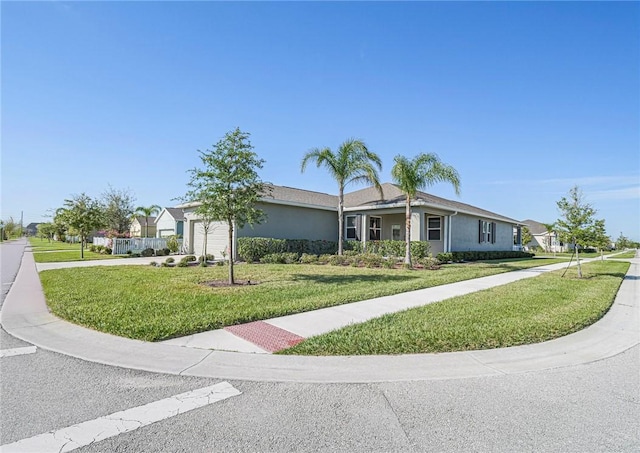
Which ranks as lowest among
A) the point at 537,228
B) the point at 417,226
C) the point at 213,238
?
the point at 213,238

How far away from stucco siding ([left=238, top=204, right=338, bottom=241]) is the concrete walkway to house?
1210 centimetres

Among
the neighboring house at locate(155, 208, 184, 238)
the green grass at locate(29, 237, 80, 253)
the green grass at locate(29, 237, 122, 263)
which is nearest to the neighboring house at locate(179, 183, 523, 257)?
the green grass at locate(29, 237, 122, 263)

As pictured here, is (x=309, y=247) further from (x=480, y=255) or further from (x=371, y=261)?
(x=480, y=255)

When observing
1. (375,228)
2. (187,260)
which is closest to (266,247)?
(187,260)

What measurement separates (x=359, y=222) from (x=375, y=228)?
4.80 feet

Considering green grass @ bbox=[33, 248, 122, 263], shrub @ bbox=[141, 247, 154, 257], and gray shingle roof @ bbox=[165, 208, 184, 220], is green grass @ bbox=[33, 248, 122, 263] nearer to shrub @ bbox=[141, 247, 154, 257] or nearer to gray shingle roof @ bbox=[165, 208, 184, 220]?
shrub @ bbox=[141, 247, 154, 257]

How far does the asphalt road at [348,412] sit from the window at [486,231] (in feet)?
70.9

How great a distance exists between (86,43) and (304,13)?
6484mm

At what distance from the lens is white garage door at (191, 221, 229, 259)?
18.9m

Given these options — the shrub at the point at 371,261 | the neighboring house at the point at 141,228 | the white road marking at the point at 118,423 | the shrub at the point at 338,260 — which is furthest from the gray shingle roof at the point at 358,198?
the neighboring house at the point at 141,228

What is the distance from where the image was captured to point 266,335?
16.2 feet

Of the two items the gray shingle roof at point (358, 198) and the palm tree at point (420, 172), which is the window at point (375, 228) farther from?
the palm tree at point (420, 172)

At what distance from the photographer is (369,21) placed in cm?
1077

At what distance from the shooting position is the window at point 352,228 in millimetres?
20953
